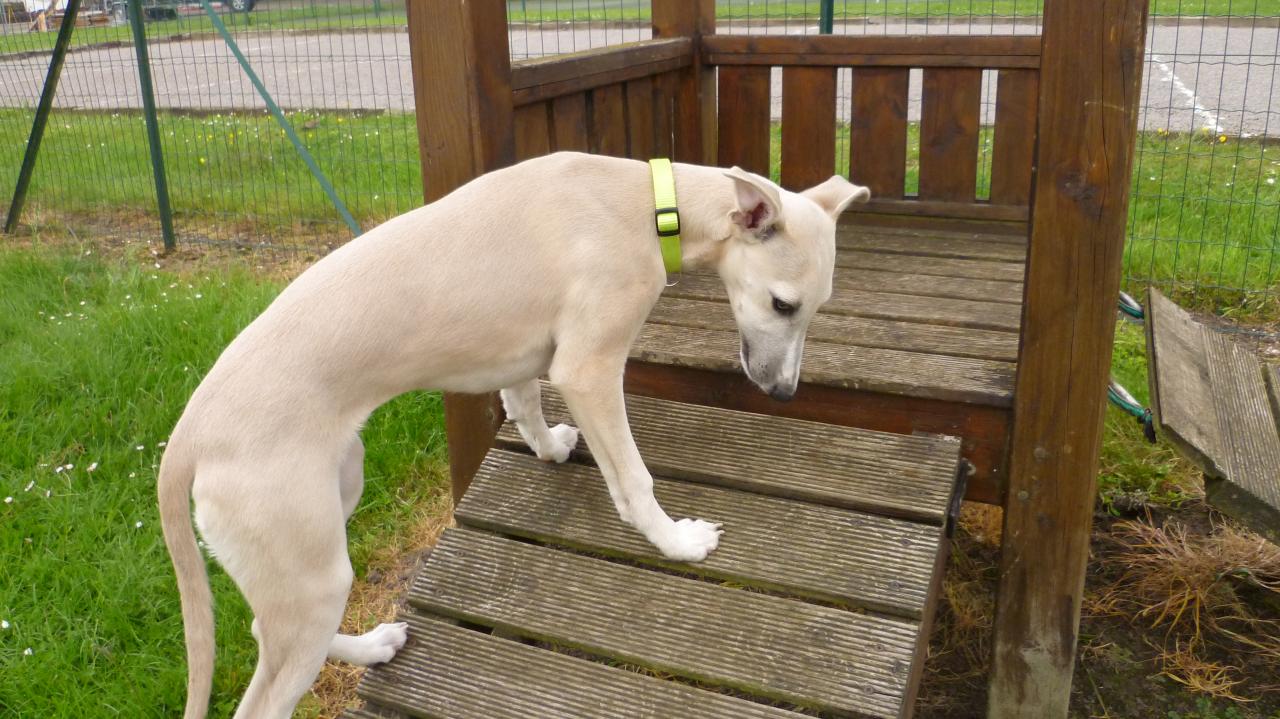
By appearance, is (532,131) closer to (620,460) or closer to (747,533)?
(620,460)

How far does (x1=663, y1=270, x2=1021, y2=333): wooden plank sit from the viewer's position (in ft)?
11.3

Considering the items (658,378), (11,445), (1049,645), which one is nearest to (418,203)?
(11,445)

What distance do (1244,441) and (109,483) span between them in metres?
4.05

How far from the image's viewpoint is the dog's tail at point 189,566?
2230 millimetres

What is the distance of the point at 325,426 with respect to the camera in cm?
228

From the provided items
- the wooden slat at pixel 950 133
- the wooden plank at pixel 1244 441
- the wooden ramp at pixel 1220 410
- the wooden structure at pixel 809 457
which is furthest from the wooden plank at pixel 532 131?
the wooden plank at pixel 1244 441

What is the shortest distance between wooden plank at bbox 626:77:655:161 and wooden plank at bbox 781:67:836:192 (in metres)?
0.79

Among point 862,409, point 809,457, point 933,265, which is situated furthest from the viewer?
point 933,265

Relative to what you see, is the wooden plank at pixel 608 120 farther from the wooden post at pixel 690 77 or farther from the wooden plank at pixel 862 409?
the wooden plank at pixel 862 409

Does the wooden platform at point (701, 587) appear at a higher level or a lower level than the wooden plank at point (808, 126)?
lower

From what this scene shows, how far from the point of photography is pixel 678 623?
2.62 meters

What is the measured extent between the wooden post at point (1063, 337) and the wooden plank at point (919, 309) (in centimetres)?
72

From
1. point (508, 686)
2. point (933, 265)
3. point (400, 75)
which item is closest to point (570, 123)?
point (933, 265)

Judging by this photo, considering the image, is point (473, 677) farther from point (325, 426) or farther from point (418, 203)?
point (418, 203)
